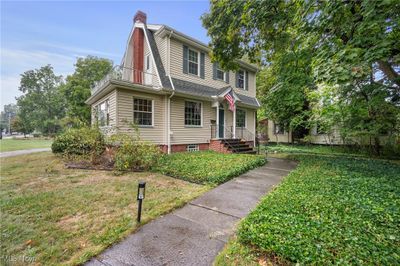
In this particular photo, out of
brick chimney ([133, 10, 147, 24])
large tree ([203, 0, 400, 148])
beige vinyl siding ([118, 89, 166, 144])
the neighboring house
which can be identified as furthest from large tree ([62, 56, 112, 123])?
large tree ([203, 0, 400, 148])

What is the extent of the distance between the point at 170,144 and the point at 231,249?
7690 millimetres

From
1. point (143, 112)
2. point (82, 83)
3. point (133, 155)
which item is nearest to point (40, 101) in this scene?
point (82, 83)

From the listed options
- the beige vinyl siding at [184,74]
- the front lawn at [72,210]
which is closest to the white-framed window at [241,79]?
the beige vinyl siding at [184,74]

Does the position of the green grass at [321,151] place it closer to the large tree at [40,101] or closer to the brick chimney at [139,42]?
the brick chimney at [139,42]

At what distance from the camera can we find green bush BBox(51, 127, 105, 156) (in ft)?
25.2

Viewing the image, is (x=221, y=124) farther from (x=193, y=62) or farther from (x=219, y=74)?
(x=193, y=62)

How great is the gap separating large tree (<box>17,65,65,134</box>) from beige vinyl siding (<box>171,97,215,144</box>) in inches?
1731

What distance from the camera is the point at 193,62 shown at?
35.8 ft

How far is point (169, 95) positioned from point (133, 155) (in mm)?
3980

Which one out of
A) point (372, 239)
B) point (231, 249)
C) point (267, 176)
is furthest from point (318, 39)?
point (231, 249)

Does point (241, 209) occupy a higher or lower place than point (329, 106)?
lower

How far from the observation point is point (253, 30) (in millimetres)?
6961

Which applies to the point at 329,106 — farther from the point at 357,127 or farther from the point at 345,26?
the point at 345,26

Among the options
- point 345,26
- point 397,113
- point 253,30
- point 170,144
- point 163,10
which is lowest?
point 170,144
